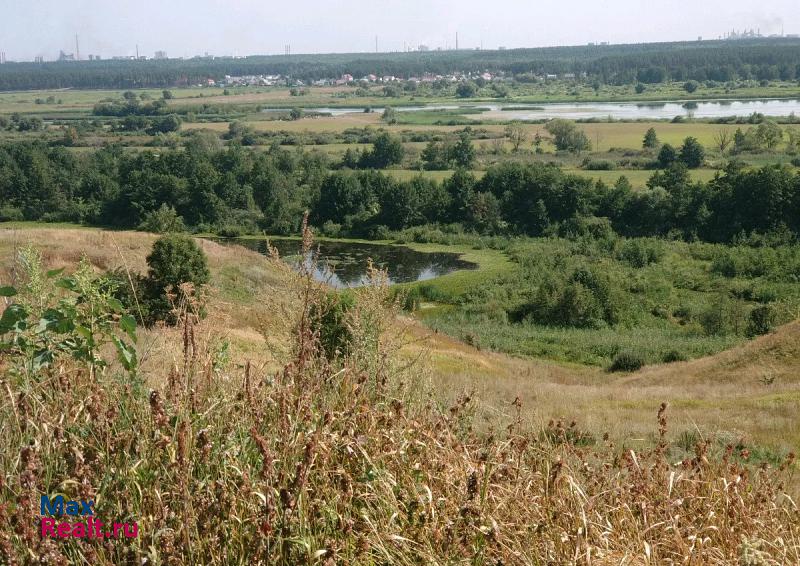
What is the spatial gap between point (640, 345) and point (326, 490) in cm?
3096

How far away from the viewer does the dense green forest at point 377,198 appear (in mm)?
57250

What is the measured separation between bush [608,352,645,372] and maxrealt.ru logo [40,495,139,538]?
2767 cm

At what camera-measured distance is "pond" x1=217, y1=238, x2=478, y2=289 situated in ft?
162

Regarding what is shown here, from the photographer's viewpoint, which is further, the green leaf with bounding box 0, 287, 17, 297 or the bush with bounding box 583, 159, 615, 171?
the bush with bounding box 583, 159, 615, 171

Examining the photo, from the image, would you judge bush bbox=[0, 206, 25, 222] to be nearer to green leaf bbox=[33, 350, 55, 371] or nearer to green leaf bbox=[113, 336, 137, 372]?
green leaf bbox=[33, 350, 55, 371]

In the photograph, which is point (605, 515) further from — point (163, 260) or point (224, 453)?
point (163, 260)

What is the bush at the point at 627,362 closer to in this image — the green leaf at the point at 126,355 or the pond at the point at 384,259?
the pond at the point at 384,259

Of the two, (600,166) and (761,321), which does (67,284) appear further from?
(600,166)

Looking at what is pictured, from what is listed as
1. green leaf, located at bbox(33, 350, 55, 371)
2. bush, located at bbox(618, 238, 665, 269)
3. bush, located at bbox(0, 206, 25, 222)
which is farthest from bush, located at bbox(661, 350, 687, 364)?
bush, located at bbox(0, 206, 25, 222)

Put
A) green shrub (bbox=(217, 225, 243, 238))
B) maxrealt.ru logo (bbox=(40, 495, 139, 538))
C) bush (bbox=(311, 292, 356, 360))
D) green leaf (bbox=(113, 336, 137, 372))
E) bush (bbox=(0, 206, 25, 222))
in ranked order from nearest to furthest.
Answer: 1. maxrealt.ru logo (bbox=(40, 495, 139, 538))
2. green leaf (bbox=(113, 336, 137, 372))
3. bush (bbox=(311, 292, 356, 360))
4. green shrub (bbox=(217, 225, 243, 238))
5. bush (bbox=(0, 206, 25, 222))

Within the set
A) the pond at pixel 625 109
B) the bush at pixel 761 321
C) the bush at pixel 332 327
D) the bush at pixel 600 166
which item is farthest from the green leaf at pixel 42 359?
the pond at pixel 625 109

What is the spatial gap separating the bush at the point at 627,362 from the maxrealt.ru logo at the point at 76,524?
90.8 feet

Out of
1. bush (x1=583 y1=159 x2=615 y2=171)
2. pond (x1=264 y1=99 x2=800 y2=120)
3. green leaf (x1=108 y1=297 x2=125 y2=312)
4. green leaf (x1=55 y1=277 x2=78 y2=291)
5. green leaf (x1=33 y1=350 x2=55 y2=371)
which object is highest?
pond (x1=264 y1=99 x2=800 y2=120)

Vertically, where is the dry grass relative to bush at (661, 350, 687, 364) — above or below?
above
